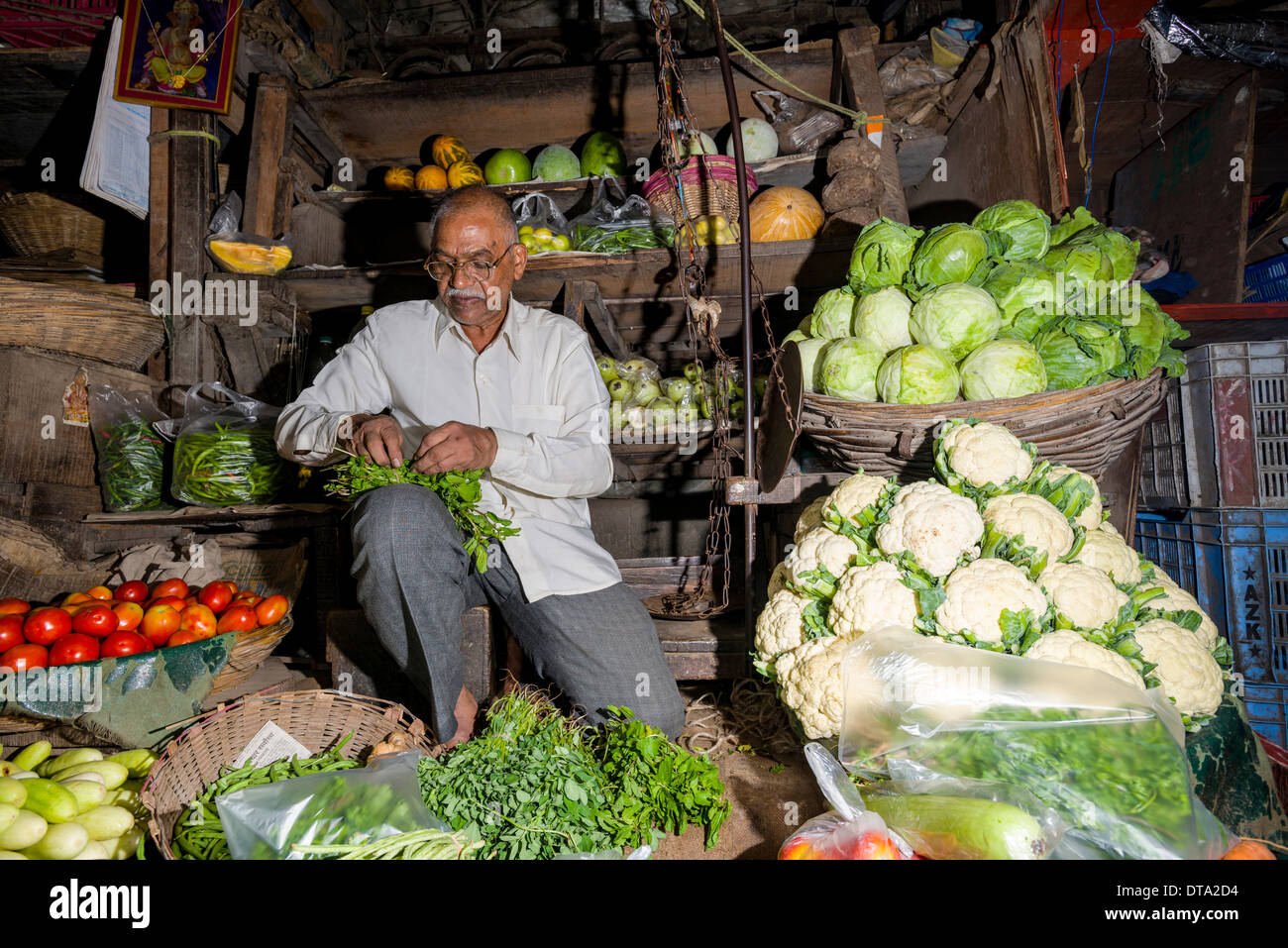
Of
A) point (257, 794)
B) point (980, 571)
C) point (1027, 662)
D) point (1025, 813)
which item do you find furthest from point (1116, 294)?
point (257, 794)

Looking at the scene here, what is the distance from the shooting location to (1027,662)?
4.07 ft

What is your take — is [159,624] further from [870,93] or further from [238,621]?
[870,93]

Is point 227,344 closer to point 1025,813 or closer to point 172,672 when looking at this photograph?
point 172,672

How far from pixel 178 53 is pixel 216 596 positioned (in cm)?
286

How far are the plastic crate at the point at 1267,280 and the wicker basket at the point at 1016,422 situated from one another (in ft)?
8.33

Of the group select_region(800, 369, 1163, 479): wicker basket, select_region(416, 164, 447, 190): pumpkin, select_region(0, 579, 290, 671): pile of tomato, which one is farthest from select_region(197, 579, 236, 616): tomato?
select_region(800, 369, 1163, 479): wicker basket

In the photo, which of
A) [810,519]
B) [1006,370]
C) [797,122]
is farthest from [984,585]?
[797,122]

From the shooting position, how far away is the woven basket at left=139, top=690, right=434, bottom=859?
1549 millimetres

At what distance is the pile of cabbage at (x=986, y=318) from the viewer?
200 cm

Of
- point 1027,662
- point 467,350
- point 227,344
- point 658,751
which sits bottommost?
point 658,751

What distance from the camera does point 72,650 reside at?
7.59 ft

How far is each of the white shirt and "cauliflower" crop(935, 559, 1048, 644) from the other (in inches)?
48.1

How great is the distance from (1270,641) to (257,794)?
3194 mm

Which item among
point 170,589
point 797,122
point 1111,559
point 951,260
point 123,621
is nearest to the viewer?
point 1111,559
